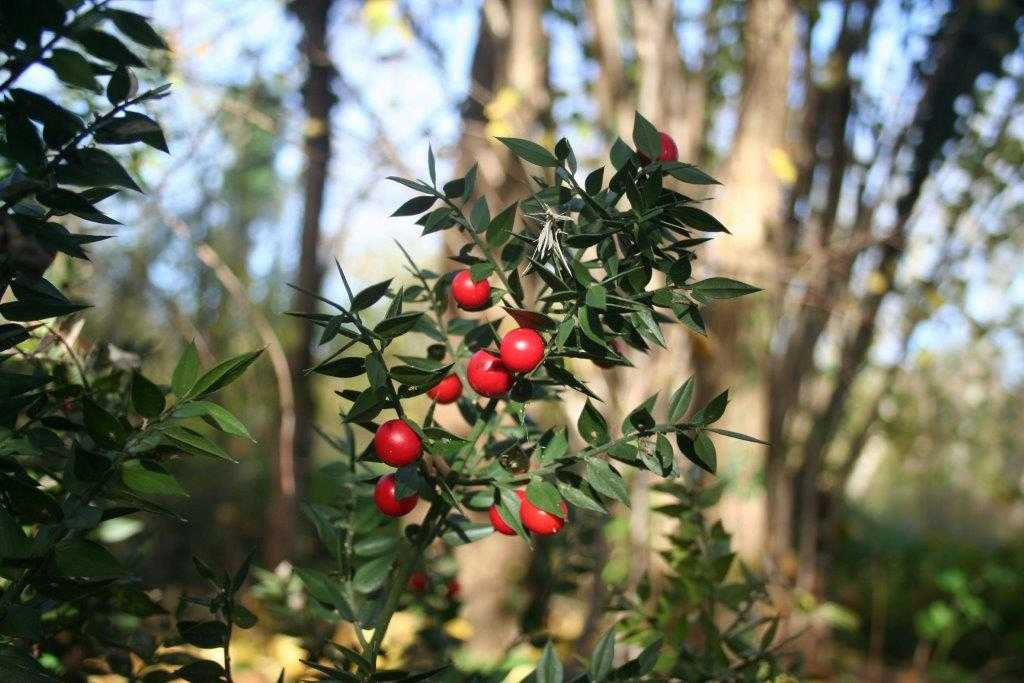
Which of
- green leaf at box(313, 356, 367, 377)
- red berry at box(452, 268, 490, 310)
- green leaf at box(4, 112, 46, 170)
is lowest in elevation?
green leaf at box(313, 356, 367, 377)

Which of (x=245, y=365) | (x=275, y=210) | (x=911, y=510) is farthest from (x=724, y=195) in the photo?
(x=275, y=210)

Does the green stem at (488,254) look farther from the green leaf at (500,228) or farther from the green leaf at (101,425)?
the green leaf at (101,425)

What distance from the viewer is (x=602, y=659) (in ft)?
2.77

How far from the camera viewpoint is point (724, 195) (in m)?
3.82

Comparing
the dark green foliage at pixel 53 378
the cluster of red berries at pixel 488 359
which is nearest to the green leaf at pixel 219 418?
the dark green foliage at pixel 53 378

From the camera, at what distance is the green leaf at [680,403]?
857 millimetres

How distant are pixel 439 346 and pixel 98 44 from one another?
0.46 metres

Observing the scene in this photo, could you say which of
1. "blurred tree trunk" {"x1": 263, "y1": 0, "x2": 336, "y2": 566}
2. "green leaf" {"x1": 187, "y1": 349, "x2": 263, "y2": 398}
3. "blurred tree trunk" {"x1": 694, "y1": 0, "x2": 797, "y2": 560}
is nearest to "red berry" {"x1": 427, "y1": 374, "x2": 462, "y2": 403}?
"green leaf" {"x1": 187, "y1": 349, "x2": 263, "y2": 398}

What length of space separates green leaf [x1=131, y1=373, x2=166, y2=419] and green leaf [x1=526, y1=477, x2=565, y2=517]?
1.13 ft

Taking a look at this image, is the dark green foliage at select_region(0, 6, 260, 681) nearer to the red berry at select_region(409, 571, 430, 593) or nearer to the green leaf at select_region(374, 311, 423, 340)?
the green leaf at select_region(374, 311, 423, 340)

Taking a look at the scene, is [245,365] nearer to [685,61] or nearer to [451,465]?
[451,465]

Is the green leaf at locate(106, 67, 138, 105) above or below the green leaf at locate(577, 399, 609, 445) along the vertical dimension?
above

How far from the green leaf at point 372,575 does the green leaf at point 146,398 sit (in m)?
0.33

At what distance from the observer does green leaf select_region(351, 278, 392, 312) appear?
2.64 feet
